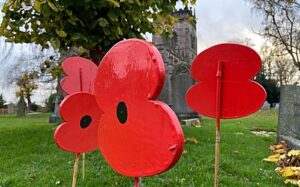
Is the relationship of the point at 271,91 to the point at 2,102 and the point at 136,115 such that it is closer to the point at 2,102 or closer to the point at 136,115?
the point at 2,102

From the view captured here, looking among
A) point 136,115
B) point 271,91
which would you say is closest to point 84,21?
point 136,115

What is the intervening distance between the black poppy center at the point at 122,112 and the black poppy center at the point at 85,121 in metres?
0.87

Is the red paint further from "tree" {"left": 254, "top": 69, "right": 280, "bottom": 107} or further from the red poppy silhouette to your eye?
"tree" {"left": 254, "top": 69, "right": 280, "bottom": 107}

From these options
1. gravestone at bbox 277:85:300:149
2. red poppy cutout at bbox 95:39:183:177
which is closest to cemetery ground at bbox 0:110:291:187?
gravestone at bbox 277:85:300:149

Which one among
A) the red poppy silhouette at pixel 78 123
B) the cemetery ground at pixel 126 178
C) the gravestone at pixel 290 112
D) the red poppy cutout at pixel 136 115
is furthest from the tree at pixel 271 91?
the red poppy cutout at pixel 136 115

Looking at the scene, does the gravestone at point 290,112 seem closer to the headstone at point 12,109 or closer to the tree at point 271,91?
the tree at point 271,91

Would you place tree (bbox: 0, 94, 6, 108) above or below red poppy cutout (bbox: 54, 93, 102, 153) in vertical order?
below

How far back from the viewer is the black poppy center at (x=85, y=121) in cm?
306

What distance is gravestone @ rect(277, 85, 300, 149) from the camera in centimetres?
683

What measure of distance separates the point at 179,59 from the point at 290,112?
104 ft

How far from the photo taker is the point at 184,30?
146 ft

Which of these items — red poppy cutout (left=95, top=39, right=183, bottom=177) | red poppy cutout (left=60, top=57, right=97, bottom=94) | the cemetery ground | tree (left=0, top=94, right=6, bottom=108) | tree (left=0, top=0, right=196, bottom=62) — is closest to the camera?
red poppy cutout (left=95, top=39, right=183, bottom=177)

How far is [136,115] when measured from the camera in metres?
2.12

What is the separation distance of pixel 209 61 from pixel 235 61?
0.21 meters
